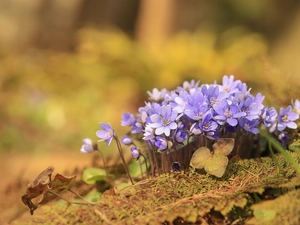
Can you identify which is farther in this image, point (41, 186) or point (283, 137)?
point (283, 137)

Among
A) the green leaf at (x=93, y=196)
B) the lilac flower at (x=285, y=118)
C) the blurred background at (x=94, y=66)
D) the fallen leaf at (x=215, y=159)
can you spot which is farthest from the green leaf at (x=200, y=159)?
the blurred background at (x=94, y=66)

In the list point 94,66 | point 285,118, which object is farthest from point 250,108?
point 94,66

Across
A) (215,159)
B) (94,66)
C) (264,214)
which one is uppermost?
(94,66)

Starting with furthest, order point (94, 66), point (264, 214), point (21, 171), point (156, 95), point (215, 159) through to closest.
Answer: point (94, 66) < point (21, 171) < point (156, 95) < point (215, 159) < point (264, 214)

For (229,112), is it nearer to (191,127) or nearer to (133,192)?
(191,127)

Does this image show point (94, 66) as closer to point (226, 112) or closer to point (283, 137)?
point (283, 137)

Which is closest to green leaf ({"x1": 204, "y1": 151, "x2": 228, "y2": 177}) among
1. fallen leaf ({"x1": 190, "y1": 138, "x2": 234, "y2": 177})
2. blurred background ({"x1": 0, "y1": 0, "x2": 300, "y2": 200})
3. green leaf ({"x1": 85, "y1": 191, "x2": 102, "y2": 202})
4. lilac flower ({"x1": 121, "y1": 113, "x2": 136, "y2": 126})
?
fallen leaf ({"x1": 190, "y1": 138, "x2": 234, "y2": 177})

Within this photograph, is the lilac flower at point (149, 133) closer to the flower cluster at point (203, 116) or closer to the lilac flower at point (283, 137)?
the flower cluster at point (203, 116)
